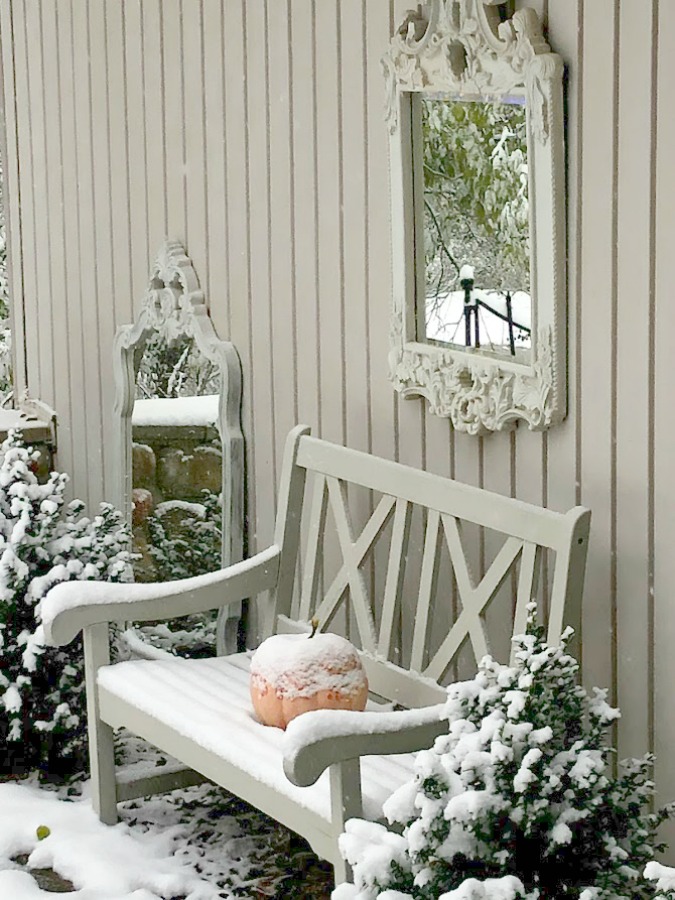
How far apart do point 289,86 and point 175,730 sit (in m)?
2.06

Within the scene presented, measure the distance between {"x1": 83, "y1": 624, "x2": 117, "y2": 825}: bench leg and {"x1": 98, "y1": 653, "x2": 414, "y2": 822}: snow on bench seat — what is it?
4cm

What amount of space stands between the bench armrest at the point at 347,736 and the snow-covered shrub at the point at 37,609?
157cm

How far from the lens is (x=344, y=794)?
11.3 ft

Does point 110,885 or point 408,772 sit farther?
point 110,885

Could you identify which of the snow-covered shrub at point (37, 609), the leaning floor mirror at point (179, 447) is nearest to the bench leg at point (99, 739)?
the snow-covered shrub at point (37, 609)

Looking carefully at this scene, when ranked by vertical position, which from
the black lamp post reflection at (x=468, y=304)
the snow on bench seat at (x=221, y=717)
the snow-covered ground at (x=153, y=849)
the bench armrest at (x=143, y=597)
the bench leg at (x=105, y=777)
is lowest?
the snow-covered ground at (x=153, y=849)

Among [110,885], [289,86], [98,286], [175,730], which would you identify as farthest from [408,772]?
[98,286]

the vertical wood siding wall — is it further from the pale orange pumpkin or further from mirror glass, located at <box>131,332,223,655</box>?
the pale orange pumpkin

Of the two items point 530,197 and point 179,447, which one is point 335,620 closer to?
point 179,447

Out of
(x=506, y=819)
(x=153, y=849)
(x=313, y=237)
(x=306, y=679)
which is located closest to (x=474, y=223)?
(x=313, y=237)

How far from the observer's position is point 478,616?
3.95m

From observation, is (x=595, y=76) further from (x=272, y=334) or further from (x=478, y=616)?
(x=272, y=334)

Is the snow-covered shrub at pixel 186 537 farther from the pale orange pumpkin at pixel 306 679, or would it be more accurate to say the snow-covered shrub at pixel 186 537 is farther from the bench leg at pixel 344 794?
the bench leg at pixel 344 794

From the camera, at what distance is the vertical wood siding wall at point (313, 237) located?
3621 millimetres
